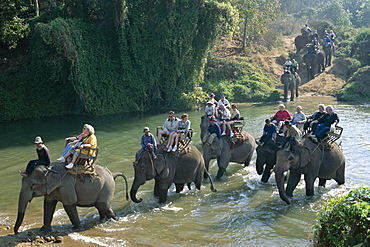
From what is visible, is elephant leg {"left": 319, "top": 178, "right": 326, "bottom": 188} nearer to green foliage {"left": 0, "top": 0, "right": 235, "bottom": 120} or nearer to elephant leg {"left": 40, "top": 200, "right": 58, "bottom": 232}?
elephant leg {"left": 40, "top": 200, "right": 58, "bottom": 232}

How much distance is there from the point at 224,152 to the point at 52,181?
642 centimetres

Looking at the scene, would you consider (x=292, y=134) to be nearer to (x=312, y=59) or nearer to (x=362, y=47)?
(x=312, y=59)

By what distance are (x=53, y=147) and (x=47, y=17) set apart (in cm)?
1044

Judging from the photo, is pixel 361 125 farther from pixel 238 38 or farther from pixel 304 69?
pixel 238 38

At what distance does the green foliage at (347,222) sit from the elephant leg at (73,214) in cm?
528

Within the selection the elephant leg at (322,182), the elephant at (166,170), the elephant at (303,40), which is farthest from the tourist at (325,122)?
the elephant at (303,40)

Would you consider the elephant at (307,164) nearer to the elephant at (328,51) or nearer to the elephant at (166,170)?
the elephant at (166,170)

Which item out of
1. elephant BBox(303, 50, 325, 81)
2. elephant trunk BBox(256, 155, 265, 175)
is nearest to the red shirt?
elephant trunk BBox(256, 155, 265, 175)

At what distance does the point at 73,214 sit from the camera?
10258 millimetres

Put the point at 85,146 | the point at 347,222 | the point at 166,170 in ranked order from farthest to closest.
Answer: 1. the point at 166,170
2. the point at 85,146
3. the point at 347,222

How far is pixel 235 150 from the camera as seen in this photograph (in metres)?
15.1

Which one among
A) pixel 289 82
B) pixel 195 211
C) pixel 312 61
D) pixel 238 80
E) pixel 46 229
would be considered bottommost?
pixel 195 211

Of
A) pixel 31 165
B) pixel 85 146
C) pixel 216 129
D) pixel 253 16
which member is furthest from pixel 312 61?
pixel 31 165

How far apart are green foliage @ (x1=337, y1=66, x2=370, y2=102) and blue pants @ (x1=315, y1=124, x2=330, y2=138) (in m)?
19.9
